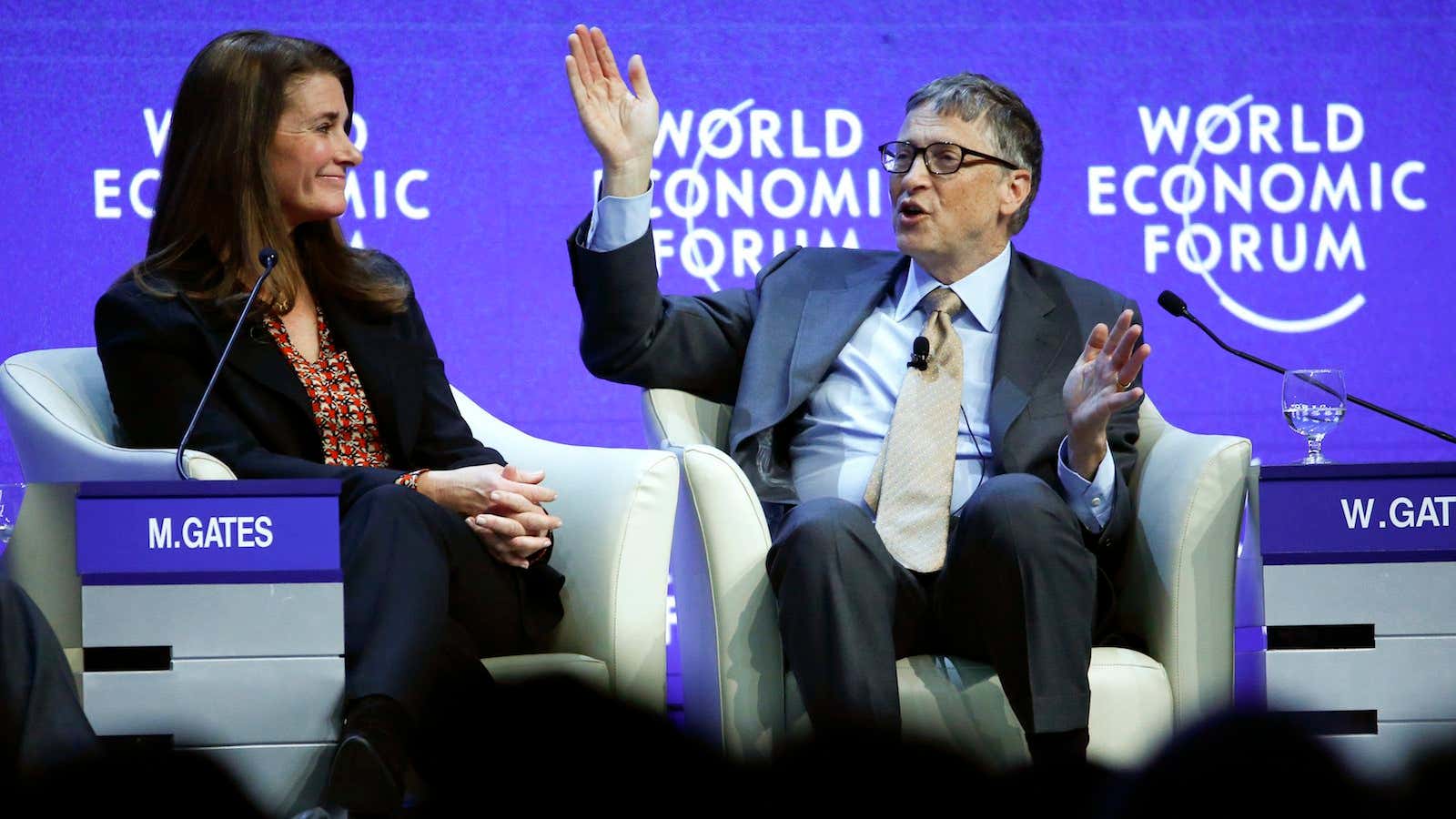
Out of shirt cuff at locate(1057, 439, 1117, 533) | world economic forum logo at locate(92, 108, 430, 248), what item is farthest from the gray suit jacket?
world economic forum logo at locate(92, 108, 430, 248)

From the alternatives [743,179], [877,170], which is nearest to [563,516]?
[743,179]

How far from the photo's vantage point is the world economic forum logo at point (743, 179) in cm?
397

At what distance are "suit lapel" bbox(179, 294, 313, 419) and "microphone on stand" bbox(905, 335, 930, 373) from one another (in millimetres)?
1022

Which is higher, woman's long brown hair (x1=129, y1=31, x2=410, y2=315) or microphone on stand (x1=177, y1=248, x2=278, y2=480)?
woman's long brown hair (x1=129, y1=31, x2=410, y2=315)

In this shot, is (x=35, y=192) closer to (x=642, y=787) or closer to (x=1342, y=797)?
(x=642, y=787)

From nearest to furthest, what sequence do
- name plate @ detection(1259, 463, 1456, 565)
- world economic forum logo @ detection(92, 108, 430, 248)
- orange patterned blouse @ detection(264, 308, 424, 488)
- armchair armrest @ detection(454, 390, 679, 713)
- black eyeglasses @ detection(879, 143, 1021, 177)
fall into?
name plate @ detection(1259, 463, 1456, 565) < armchair armrest @ detection(454, 390, 679, 713) < orange patterned blouse @ detection(264, 308, 424, 488) < black eyeglasses @ detection(879, 143, 1021, 177) < world economic forum logo @ detection(92, 108, 430, 248)

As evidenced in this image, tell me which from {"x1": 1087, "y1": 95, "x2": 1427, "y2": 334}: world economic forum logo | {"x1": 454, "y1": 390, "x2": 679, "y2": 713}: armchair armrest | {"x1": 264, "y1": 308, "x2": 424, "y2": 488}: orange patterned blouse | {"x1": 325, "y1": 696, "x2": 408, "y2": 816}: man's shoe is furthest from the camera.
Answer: {"x1": 1087, "y1": 95, "x2": 1427, "y2": 334}: world economic forum logo

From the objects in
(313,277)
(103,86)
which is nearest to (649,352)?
(313,277)

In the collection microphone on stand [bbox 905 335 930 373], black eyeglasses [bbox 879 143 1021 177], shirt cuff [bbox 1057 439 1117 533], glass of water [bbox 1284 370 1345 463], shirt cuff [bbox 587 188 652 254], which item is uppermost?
black eyeglasses [bbox 879 143 1021 177]

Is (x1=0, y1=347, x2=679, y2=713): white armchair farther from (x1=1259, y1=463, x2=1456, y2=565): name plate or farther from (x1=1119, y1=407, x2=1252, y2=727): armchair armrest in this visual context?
(x1=1259, y1=463, x2=1456, y2=565): name plate

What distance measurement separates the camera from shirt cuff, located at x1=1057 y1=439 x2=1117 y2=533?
2.68 metres

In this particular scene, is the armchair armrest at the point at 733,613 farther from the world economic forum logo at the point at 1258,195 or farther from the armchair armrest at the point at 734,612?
the world economic forum logo at the point at 1258,195

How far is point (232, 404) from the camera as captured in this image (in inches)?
106

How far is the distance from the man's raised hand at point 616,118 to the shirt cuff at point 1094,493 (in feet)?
2.94
